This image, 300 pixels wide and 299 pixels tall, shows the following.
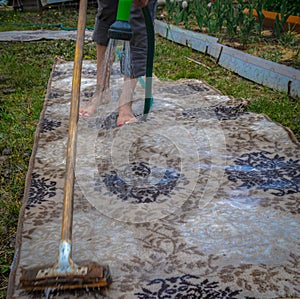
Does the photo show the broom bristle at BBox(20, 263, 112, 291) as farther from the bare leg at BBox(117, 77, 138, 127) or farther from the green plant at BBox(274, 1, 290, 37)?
the green plant at BBox(274, 1, 290, 37)

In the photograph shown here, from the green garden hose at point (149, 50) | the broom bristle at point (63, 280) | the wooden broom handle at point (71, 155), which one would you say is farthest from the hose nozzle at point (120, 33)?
the broom bristle at point (63, 280)

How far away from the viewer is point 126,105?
2.57 meters

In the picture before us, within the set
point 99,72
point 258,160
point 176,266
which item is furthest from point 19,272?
point 99,72

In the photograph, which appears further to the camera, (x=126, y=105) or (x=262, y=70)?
(x=262, y=70)

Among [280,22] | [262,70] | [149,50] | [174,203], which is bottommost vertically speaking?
[174,203]

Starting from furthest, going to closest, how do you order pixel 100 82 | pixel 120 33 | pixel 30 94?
pixel 30 94 → pixel 100 82 → pixel 120 33

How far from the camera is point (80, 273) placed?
127 centimetres

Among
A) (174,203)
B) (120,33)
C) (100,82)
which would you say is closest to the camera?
(174,203)

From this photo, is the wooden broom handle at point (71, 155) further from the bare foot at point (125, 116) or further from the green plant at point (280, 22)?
the green plant at point (280, 22)

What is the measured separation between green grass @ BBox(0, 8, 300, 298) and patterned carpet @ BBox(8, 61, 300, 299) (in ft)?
0.25

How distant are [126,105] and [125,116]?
0.07 meters

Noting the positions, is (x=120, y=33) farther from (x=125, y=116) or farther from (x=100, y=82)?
(x=100, y=82)

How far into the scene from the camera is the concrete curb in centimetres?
324

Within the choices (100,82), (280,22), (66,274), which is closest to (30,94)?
(100,82)
